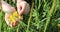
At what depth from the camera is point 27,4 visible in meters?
0.69

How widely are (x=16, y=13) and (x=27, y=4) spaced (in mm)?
58

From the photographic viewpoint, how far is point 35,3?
697mm

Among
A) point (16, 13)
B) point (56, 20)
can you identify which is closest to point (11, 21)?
point (16, 13)

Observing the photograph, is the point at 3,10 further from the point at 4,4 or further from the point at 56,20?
the point at 56,20

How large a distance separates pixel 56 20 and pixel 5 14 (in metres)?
0.21

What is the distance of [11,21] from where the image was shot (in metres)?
0.69

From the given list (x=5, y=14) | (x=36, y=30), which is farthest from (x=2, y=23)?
(x=36, y=30)

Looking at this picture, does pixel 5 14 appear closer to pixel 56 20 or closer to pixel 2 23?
pixel 2 23

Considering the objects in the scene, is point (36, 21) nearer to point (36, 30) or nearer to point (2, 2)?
point (36, 30)

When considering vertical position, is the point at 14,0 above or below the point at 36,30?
above

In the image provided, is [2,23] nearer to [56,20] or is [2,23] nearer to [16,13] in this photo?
[16,13]

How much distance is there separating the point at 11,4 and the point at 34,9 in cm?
11

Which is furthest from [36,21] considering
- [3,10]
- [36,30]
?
[3,10]

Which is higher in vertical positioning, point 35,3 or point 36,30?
point 35,3
